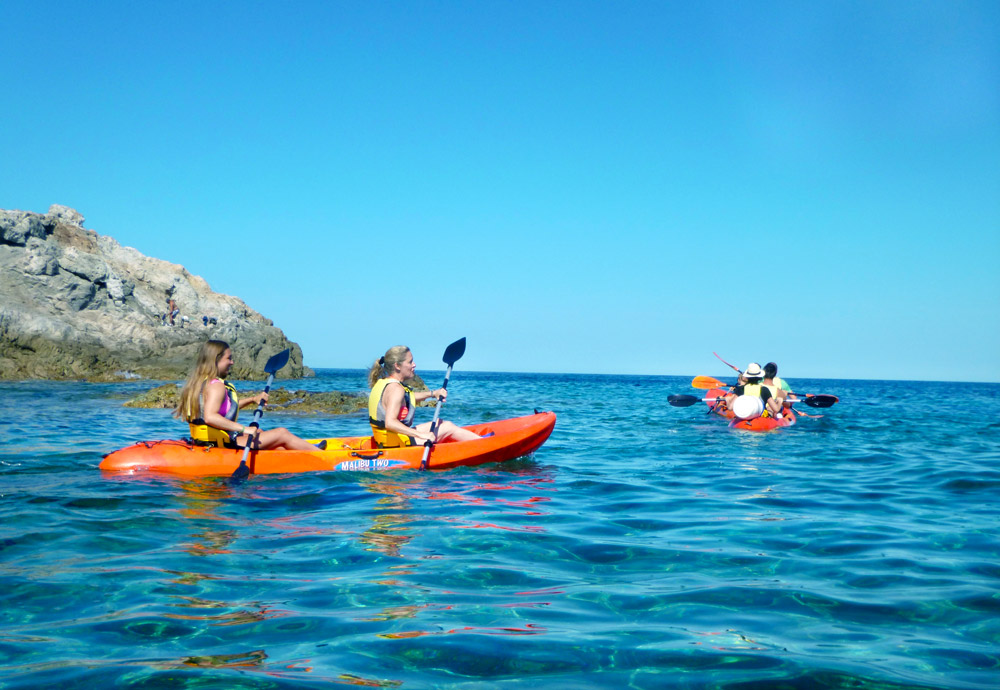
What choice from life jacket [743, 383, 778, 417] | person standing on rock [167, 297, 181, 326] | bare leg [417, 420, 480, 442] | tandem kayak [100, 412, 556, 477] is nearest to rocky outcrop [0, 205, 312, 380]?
person standing on rock [167, 297, 181, 326]

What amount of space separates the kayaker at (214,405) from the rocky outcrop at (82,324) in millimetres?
29441

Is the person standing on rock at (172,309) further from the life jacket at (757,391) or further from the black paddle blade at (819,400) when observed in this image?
the life jacket at (757,391)

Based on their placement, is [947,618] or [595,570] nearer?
[947,618]

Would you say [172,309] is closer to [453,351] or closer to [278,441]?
[453,351]

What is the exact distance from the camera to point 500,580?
4.49 meters

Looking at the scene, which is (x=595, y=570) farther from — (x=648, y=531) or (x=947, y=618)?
(x=947, y=618)

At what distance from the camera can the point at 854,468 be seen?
974cm

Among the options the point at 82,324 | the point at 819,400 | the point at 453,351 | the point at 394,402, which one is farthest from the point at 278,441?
the point at 82,324

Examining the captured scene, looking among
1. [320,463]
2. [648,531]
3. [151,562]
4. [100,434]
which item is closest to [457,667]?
[151,562]

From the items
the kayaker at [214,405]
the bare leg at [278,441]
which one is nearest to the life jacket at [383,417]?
the bare leg at [278,441]

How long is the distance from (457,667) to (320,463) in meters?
5.75

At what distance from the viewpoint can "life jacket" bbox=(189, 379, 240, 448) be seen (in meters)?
8.29

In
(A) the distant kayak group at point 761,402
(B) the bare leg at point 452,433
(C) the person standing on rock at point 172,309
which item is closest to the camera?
(B) the bare leg at point 452,433

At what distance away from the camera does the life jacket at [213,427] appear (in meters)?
8.29
